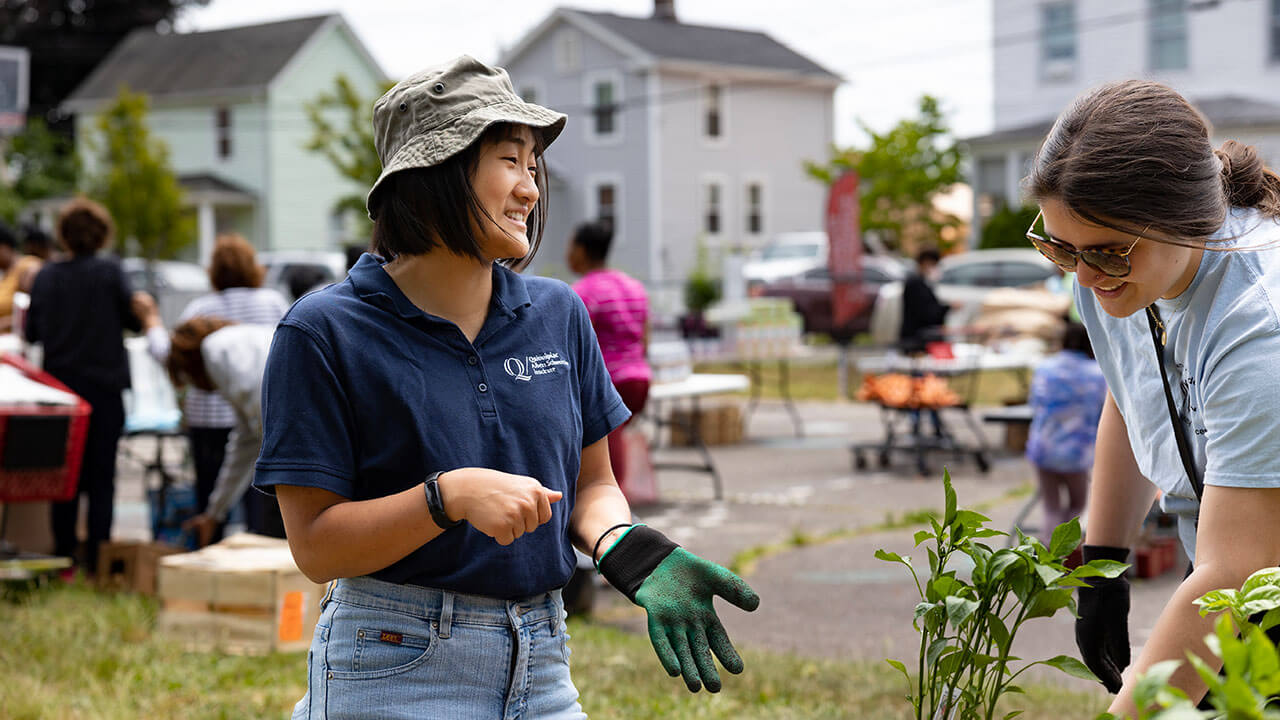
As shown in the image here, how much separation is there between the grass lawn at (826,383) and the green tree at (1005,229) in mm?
7341

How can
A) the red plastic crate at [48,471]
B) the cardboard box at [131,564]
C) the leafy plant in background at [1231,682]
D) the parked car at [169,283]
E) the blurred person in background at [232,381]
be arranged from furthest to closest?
the parked car at [169,283] → the cardboard box at [131,564] → the red plastic crate at [48,471] → the blurred person in background at [232,381] → the leafy plant in background at [1231,682]

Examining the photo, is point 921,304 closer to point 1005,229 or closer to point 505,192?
point 505,192

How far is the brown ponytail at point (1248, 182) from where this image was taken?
2303mm

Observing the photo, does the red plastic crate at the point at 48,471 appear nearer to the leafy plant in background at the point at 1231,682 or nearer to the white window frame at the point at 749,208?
the leafy plant in background at the point at 1231,682

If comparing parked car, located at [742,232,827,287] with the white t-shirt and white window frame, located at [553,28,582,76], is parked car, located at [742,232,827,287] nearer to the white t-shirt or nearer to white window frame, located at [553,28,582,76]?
white window frame, located at [553,28,582,76]

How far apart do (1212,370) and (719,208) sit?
34405mm

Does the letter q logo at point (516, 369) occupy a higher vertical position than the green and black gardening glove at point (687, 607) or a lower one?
higher

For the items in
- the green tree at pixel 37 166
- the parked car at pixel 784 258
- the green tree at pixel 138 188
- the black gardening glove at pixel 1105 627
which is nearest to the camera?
the black gardening glove at pixel 1105 627

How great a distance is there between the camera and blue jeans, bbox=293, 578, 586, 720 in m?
2.10

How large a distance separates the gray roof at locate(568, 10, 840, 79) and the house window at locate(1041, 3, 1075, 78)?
8659 mm

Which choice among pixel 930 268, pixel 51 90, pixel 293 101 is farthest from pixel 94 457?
pixel 51 90

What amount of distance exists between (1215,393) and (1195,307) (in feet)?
0.60

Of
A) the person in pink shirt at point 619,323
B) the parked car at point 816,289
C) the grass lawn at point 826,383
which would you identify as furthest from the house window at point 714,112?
the person in pink shirt at point 619,323

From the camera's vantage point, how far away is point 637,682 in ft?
16.5
